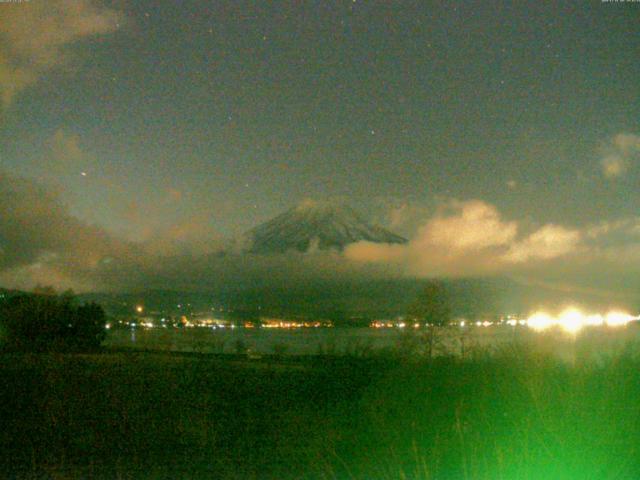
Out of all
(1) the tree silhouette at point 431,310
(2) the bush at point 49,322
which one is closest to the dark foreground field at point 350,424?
(1) the tree silhouette at point 431,310

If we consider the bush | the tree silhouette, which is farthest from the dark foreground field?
the bush

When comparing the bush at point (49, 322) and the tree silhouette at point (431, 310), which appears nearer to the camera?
the tree silhouette at point (431, 310)

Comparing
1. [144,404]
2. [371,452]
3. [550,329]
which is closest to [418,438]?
[371,452]

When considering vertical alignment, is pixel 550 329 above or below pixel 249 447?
above

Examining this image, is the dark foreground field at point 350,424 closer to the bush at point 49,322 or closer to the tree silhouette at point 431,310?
the tree silhouette at point 431,310

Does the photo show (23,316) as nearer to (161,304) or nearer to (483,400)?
(161,304)

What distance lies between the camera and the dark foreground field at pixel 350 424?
9773 mm

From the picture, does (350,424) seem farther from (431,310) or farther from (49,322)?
(49,322)

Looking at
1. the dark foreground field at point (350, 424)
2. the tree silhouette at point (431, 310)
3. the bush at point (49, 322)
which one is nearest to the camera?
the dark foreground field at point (350, 424)

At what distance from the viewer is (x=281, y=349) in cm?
3944

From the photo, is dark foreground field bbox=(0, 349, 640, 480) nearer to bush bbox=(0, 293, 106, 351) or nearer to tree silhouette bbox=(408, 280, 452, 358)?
tree silhouette bbox=(408, 280, 452, 358)

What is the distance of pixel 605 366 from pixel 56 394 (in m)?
10.6

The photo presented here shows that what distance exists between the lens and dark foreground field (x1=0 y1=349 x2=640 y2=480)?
977 centimetres

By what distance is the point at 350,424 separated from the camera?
13.4m
